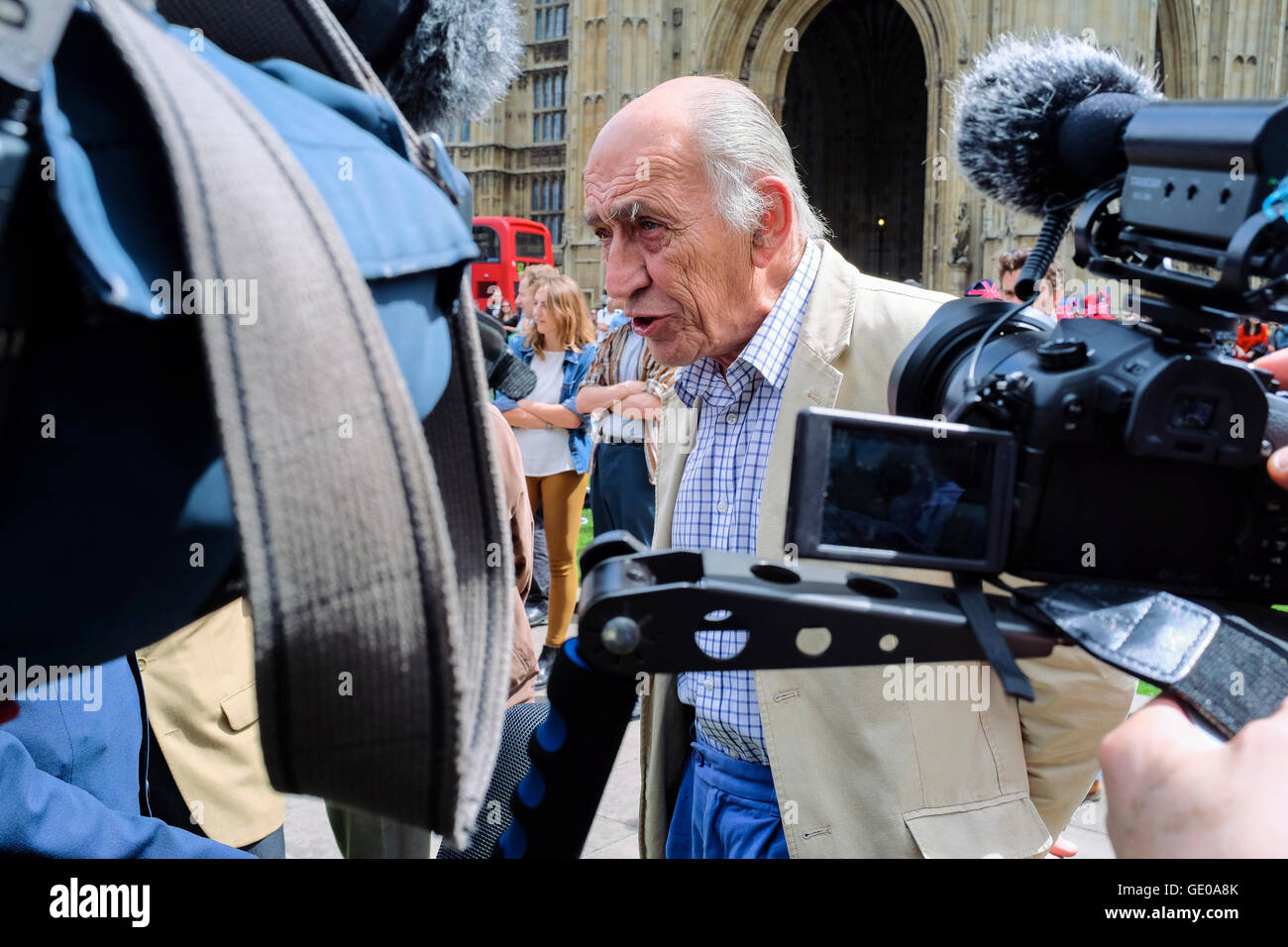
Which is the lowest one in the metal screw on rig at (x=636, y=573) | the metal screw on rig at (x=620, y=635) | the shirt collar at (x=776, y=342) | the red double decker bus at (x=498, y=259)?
the metal screw on rig at (x=620, y=635)

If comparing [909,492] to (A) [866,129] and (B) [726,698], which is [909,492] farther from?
(A) [866,129]

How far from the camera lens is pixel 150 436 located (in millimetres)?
625

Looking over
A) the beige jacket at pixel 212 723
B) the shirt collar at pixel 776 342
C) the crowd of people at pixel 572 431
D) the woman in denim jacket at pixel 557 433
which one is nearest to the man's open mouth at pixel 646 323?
the shirt collar at pixel 776 342

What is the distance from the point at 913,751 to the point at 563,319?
183 inches

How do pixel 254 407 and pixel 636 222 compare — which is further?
pixel 636 222

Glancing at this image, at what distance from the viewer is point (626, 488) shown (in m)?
5.15

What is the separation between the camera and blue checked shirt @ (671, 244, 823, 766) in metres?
1.87

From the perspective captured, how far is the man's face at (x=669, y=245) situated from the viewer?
1964 mm

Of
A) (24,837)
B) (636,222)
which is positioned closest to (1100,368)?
(636,222)

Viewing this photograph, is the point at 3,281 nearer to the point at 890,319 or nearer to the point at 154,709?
the point at 890,319

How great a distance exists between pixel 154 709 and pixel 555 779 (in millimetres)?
1458

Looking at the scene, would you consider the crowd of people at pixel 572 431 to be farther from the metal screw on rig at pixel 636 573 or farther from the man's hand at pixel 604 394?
the metal screw on rig at pixel 636 573

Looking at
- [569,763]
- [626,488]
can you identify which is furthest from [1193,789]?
[626,488]

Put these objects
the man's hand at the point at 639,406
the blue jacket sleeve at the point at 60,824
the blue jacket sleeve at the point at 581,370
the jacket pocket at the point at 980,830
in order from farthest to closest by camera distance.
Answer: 1. the blue jacket sleeve at the point at 581,370
2. the man's hand at the point at 639,406
3. the jacket pocket at the point at 980,830
4. the blue jacket sleeve at the point at 60,824
